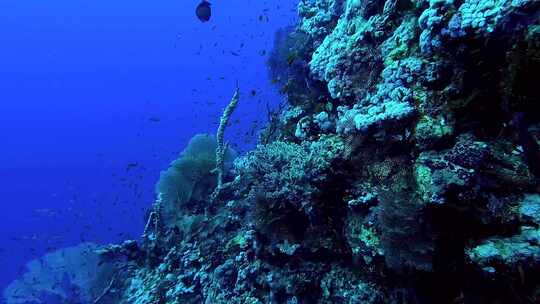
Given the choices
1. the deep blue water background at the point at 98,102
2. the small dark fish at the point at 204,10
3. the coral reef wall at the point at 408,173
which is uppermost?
the deep blue water background at the point at 98,102

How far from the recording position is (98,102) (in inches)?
3826

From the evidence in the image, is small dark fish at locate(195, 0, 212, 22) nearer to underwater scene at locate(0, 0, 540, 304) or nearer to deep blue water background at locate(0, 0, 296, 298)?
underwater scene at locate(0, 0, 540, 304)

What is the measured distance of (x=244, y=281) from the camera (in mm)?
5105

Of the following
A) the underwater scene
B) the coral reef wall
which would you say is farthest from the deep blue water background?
the coral reef wall

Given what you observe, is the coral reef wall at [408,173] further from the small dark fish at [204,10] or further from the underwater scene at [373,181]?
the small dark fish at [204,10]

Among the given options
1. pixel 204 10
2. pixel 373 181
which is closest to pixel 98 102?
pixel 204 10

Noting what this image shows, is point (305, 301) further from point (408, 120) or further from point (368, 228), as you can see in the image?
point (408, 120)

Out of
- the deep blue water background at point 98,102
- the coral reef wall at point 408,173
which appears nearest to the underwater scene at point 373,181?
the coral reef wall at point 408,173

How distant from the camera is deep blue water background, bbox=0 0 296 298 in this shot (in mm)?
43281

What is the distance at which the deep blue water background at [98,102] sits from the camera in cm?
4328

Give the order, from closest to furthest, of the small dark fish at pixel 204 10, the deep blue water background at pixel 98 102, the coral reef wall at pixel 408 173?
the coral reef wall at pixel 408 173 → the small dark fish at pixel 204 10 → the deep blue water background at pixel 98 102

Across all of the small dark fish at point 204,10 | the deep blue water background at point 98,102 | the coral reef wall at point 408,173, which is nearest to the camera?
the coral reef wall at point 408,173

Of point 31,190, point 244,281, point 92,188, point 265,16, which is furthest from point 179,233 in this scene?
point 31,190

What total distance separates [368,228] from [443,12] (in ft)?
6.42
